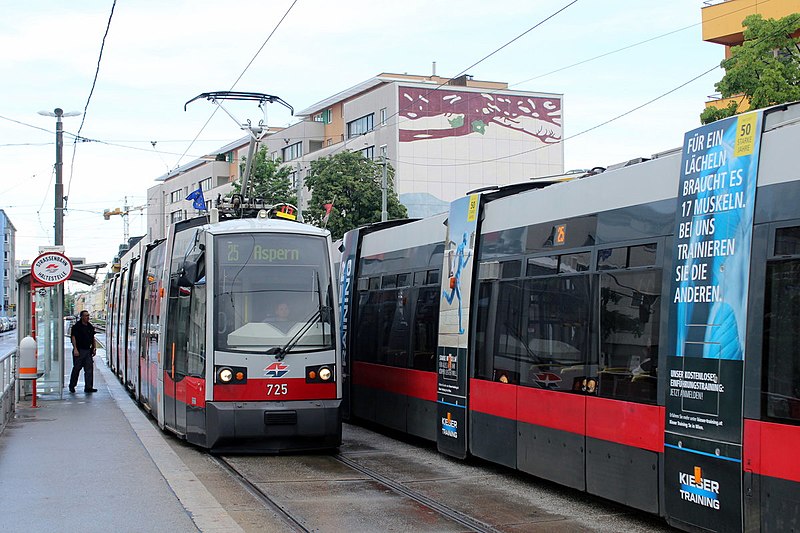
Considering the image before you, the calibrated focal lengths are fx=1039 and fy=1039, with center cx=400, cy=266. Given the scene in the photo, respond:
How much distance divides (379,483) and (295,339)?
2.84 m

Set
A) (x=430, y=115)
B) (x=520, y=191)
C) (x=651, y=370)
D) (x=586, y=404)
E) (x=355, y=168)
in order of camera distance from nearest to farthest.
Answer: (x=651, y=370), (x=586, y=404), (x=520, y=191), (x=355, y=168), (x=430, y=115)

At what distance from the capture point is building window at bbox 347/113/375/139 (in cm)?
6391

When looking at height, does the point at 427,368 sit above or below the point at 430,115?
below

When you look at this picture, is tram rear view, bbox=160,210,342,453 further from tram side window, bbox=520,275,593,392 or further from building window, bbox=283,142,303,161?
building window, bbox=283,142,303,161

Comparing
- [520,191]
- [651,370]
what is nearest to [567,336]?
[651,370]

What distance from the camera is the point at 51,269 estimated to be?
20.8 m

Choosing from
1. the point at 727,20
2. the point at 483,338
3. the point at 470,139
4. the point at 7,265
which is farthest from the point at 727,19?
the point at 7,265

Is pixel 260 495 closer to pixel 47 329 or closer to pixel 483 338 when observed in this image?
pixel 483 338

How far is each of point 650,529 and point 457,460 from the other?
4529mm

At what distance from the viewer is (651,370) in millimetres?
8422

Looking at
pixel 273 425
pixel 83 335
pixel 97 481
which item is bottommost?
pixel 97 481

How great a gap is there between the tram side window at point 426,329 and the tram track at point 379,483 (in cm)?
166

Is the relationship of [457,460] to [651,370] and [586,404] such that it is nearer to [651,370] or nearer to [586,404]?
[586,404]

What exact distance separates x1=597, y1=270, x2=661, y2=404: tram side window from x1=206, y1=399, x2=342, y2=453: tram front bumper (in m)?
5.08
